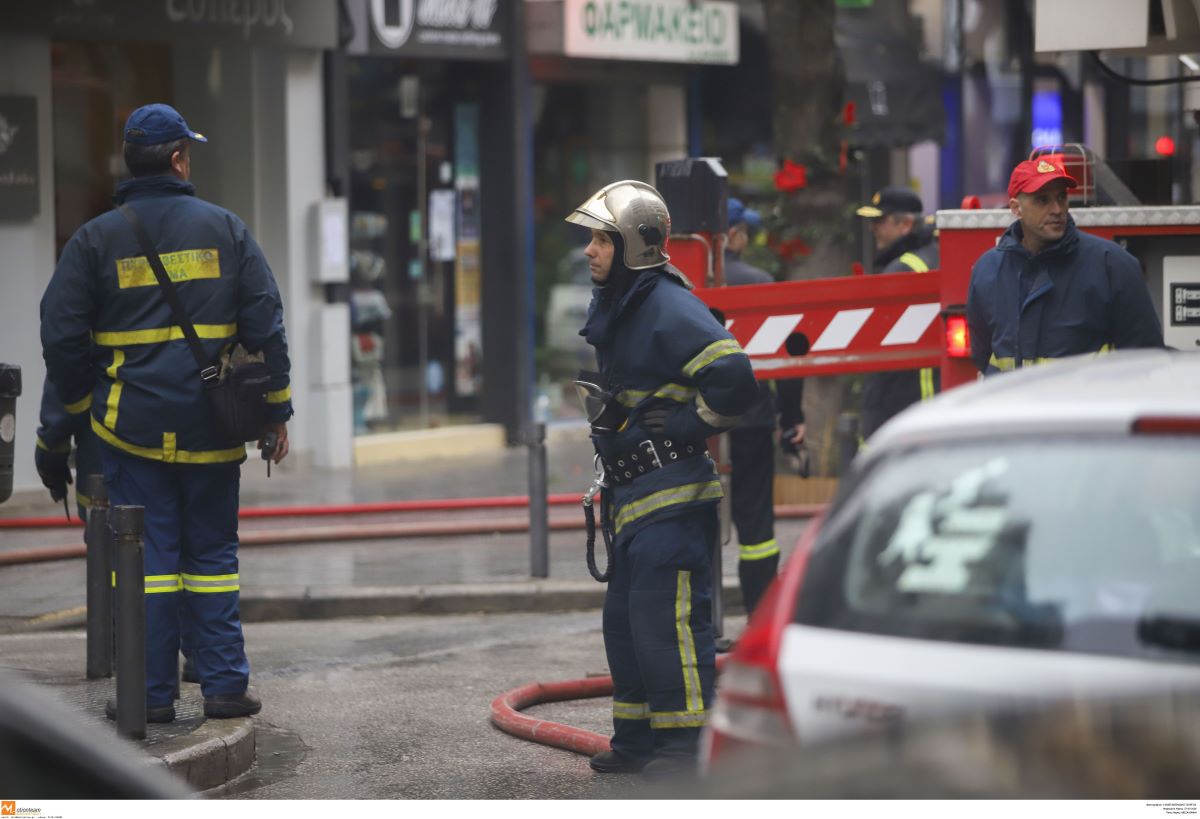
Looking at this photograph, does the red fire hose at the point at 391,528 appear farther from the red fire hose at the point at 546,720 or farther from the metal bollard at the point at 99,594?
the red fire hose at the point at 546,720

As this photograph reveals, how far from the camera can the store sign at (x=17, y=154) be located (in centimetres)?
1320

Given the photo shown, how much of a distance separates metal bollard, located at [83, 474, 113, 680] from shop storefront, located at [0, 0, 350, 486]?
6.23m

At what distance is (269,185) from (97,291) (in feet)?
28.0

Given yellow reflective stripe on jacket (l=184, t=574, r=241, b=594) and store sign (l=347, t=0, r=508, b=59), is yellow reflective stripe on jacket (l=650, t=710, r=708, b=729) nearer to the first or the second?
yellow reflective stripe on jacket (l=184, t=574, r=241, b=594)

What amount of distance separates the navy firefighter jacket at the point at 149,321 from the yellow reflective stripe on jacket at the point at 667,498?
1.42m

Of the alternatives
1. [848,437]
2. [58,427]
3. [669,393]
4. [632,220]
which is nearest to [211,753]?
[58,427]

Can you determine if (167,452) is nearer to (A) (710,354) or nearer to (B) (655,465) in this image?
(B) (655,465)

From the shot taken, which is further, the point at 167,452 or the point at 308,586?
the point at 308,586

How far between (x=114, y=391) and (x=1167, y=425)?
430 centimetres

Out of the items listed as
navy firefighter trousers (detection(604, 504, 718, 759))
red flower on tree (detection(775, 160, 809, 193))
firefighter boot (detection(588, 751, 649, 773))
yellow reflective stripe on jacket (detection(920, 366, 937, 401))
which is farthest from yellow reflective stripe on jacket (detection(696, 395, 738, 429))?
red flower on tree (detection(775, 160, 809, 193))

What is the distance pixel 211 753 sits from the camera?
647 centimetres

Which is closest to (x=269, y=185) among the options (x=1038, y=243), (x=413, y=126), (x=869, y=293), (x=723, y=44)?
(x=413, y=126)

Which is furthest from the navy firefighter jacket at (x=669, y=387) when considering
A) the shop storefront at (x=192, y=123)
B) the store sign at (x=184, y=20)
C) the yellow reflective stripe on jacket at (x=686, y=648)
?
the store sign at (x=184, y=20)
